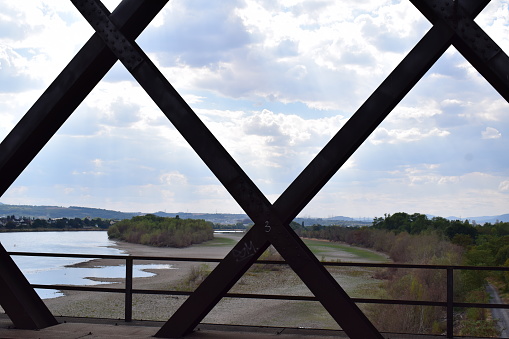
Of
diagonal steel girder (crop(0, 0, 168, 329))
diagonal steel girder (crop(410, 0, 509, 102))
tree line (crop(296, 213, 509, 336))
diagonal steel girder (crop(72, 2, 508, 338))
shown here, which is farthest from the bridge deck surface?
tree line (crop(296, 213, 509, 336))

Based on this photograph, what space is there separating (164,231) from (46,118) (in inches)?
4882

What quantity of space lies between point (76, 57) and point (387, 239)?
4257 inches

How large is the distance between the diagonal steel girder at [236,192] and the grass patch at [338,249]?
3781 inches

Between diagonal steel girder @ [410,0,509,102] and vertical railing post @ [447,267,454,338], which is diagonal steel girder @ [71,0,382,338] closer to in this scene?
vertical railing post @ [447,267,454,338]

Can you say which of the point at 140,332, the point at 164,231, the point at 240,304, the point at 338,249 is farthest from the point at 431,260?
the point at 164,231

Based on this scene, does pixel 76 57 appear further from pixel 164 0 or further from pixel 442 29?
pixel 442 29

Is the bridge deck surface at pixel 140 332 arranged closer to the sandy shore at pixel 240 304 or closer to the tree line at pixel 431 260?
the tree line at pixel 431 260

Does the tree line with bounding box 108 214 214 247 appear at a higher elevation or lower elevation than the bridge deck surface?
higher

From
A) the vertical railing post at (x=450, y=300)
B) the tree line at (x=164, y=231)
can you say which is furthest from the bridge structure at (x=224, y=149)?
the tree line at (x=164, y=231)

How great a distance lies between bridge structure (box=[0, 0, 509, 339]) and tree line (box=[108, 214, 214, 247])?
121 metres

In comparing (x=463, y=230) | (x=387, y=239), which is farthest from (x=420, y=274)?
(x=387, y=239)

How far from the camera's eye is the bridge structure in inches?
245

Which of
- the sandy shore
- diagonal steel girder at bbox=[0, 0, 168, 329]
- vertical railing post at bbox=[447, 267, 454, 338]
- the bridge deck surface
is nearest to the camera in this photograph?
diagonal steel girder at bbox=[0, 0, 168, 329]

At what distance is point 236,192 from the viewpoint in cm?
657
